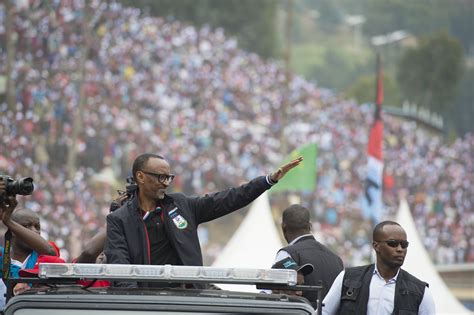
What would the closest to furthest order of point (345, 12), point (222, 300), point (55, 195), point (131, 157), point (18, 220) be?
point (222, 300), point (18, 220), point (55, 195), point (131, 157), point (345, 12)

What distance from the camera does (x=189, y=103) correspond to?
32.0m

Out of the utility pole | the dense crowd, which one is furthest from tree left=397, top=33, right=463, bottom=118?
the utility pole

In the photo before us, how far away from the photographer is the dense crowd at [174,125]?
29.3 meters

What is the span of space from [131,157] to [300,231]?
971 inches

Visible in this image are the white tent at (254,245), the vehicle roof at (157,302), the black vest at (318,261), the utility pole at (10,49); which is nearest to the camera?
the vehicle roof at (157,302)

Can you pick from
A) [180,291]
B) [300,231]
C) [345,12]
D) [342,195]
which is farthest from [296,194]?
[180,291]

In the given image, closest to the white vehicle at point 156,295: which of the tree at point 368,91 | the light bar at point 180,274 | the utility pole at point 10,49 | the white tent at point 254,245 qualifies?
the light bar at point 180,274

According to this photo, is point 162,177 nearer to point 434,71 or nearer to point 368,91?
point 368,91

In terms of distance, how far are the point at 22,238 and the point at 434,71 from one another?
3449 cm

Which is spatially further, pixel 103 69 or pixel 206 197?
pixel 103 69

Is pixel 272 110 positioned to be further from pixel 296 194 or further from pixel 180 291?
pixel 180 291

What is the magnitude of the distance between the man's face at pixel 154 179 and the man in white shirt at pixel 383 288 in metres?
0.85

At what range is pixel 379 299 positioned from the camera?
4.63m

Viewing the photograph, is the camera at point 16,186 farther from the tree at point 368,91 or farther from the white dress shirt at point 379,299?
the tree at point 368,91
